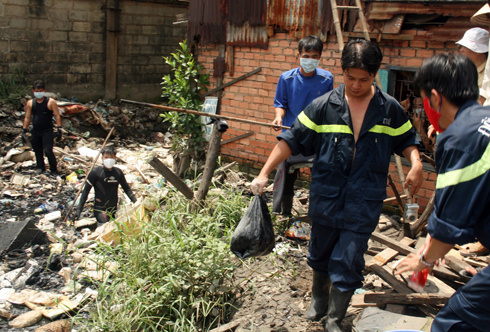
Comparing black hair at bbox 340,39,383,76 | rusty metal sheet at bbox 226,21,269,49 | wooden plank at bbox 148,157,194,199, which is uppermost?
rusty metal sheet at bbox 226,21,269,49

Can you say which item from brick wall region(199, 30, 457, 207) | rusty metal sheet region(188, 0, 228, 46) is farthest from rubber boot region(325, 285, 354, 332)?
rusty metal sheet region(188, 0, 228, 46)

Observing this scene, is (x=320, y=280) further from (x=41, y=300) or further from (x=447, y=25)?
(x=447, y=25)

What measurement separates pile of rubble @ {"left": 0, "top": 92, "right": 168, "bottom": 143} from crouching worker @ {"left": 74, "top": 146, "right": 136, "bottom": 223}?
468 cm

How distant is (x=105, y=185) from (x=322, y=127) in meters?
3.91

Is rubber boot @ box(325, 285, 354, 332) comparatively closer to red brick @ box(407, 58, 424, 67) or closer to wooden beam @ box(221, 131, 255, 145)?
red brick @ box(407, 58, 424, 67)

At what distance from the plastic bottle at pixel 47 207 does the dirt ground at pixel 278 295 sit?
3963mm

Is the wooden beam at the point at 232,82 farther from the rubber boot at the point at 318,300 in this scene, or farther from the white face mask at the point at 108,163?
the rubber boot at the point at 318,300

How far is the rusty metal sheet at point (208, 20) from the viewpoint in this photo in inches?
295

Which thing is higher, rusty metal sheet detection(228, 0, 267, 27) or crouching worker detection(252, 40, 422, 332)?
rusty metal sheet detection(228, 0, 267, 27)

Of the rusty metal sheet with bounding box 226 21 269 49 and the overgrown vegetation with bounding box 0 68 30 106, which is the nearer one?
the rusty metal sheet with bounding box 226 21 269 49

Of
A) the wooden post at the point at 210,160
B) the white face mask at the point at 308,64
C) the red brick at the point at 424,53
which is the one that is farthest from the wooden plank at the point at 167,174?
the red brick at the point at 424,53

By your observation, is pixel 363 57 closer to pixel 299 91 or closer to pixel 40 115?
pixel 299 91

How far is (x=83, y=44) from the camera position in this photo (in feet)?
38.9

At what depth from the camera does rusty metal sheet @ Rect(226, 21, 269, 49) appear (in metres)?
7.08
